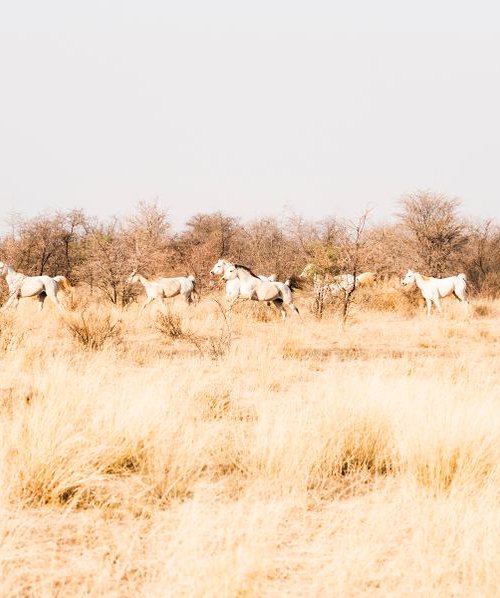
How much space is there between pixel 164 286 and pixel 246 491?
14.7 meters

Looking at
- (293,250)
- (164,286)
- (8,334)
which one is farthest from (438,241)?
(8,334)

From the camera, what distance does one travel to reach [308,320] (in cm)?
1608

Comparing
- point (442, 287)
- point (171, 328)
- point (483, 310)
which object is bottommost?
point (483, 310)

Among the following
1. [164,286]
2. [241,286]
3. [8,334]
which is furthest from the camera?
[164,286]

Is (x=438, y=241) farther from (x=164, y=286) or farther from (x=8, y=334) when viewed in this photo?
(x=8, y=334)

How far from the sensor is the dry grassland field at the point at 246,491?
256 centimetres

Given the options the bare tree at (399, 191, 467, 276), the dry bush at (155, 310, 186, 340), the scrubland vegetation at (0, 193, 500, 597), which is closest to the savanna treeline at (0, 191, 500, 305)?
the bare tree at (399, 191, 467, 276)

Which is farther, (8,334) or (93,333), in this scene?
(93,333)

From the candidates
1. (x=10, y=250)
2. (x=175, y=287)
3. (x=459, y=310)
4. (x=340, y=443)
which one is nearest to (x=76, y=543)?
(x=340, y=443)

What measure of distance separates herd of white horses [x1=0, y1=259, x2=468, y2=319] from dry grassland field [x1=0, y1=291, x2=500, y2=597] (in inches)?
375

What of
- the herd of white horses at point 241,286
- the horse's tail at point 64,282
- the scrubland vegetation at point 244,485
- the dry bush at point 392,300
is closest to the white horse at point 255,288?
the herd of white horses at point 241,286

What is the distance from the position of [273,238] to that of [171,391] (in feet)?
78.3

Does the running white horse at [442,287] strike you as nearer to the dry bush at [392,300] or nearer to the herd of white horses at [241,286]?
the herd of white horses at [241,286]

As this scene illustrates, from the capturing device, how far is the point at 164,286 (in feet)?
58.9
